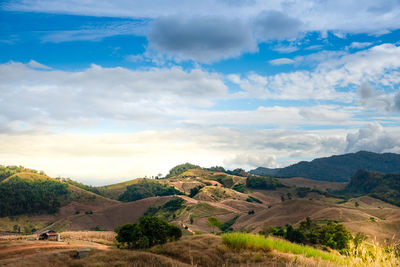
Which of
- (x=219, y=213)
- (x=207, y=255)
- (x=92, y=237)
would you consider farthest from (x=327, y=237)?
(x=219, y=213)

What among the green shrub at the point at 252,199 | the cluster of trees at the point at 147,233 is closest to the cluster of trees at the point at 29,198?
the green shrub at the point at 252,199

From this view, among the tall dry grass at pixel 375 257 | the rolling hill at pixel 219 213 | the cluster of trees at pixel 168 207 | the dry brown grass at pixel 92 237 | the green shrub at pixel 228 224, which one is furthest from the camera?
the cluster of trees at pixel 168 207

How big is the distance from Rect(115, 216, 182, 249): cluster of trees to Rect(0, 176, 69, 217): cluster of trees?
141 metres

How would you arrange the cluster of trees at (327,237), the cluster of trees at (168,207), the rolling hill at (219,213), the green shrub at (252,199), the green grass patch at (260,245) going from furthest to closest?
the green shrub at (252,199)
the cluster of trees at (168,207)
the rolling hill at (219,213)
the cluster of trees at (327,237)
the green grass patch at (260,245)

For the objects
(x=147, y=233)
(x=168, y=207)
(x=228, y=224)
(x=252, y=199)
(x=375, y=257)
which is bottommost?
(x=228, y=224)

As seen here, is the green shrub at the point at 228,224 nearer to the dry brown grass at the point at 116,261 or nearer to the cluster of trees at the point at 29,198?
the cluster of trees at the point at 29,198

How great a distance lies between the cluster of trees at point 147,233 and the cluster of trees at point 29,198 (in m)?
141

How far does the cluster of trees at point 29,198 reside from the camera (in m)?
145

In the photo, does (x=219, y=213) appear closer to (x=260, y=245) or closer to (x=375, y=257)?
(x=260, y=245)

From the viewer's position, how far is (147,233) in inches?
1159

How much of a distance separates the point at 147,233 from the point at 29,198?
147 metres

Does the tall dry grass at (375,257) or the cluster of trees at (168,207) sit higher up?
the tall dry grass at (375,257)

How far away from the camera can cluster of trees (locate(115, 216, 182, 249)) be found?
29078 mm

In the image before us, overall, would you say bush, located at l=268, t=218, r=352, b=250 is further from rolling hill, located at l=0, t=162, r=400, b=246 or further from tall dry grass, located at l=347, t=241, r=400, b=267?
tall dry grass, located at l=347, t=241, r=400, b=267
